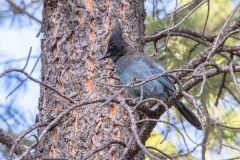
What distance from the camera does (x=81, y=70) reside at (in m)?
3.48

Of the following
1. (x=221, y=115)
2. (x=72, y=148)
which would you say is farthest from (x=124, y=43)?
(x=221, y=115)

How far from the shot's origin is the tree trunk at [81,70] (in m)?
3.33

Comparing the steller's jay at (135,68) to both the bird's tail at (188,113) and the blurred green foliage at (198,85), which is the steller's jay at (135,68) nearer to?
the bird's tail at (188,113)

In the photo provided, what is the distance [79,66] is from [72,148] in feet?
1.49

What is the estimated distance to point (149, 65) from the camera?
12.4 feet

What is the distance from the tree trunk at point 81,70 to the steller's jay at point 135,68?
0.06 m

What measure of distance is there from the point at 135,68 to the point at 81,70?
405 millimetres

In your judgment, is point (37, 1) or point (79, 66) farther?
point (37, 1)

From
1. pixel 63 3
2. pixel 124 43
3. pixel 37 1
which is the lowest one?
pixel 124 43

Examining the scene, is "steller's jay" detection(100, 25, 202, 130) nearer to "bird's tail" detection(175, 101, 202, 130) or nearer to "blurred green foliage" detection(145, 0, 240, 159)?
"bird's tail" detection(175, 101, 202, 130)

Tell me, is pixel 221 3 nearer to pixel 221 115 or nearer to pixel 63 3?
pixel 221 115

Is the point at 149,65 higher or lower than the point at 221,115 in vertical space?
lower

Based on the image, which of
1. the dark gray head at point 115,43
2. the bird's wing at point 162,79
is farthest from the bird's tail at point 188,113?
the dark gray head at point 115,43

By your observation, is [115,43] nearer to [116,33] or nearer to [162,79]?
[116,33]
